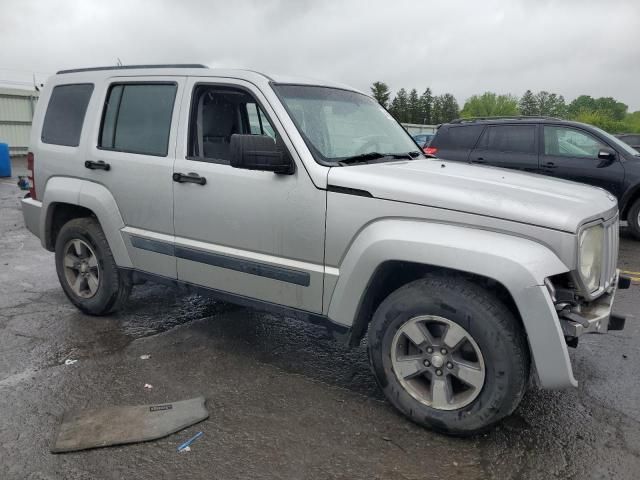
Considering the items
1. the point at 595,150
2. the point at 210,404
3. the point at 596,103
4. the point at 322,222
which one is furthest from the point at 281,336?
the point at 596,103

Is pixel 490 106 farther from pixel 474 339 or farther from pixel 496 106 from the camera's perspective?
pixel 474 339

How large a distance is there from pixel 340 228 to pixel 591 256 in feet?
4.48

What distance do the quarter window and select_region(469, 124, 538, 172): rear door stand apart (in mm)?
208

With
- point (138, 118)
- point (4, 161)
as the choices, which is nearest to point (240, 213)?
point (138, 118)

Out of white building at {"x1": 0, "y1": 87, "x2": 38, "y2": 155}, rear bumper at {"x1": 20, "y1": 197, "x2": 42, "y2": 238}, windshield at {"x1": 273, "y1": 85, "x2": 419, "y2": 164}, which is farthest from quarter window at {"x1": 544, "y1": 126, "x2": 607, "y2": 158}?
white building at {"x1": 0, "y1": 87, "x2": 38, "y2": 155}

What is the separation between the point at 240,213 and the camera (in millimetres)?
3373

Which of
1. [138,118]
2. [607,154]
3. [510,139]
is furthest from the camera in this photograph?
[510,139]

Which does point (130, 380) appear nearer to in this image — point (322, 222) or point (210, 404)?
point (210, 404)

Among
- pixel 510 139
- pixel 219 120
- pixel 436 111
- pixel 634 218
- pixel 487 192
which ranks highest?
pixel 436 111

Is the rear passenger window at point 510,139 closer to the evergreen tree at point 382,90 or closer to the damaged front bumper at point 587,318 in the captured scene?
the damaged front bumper at point 587,318

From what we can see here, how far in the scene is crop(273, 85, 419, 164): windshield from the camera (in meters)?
3.31

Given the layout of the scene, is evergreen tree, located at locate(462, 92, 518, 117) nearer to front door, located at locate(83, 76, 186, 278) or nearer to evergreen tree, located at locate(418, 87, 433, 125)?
evergreen tree, located at locate(418, 87, 433, 125)

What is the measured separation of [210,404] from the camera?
317 cm

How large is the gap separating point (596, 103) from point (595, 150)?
5144 inches
